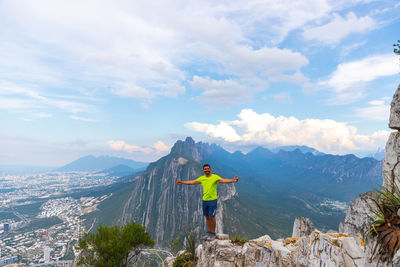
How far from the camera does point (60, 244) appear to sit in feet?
449

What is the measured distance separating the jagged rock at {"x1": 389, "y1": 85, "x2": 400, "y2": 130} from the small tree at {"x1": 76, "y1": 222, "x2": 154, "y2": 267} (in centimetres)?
1986

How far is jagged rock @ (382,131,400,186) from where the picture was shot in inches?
287

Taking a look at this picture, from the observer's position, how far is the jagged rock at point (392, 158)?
23.9 ft

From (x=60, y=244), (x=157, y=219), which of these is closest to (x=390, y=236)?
(x=60, y=244)

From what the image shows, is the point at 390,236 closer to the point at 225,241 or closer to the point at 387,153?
the point at 387,153

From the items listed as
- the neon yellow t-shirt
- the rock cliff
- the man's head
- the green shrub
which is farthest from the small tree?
the man's head

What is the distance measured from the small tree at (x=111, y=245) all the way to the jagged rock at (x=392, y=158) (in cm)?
1876

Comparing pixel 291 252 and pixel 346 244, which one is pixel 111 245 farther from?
pixel 346 244

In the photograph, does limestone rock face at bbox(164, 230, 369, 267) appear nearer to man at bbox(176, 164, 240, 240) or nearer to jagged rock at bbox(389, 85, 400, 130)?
man at bbox(176, 164, 240, 240)

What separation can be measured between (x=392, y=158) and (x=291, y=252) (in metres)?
5.92

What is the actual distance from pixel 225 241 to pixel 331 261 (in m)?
6.97

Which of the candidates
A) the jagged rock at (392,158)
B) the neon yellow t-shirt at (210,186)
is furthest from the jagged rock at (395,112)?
the neon yellow t-shirt at (210,186)

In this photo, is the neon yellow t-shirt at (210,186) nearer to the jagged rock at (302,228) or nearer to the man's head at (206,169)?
the man's head at (206,169)

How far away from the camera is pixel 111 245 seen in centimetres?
1691
